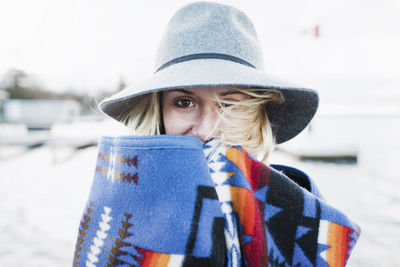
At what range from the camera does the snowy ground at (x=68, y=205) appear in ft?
9.56

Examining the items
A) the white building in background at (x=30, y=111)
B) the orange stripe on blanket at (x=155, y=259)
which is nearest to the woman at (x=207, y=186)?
the orange stripe on blanket at (x=155, y=259)

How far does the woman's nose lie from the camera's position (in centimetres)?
98

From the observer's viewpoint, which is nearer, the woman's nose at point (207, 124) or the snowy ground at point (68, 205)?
the woman's nose at point (207, 124)

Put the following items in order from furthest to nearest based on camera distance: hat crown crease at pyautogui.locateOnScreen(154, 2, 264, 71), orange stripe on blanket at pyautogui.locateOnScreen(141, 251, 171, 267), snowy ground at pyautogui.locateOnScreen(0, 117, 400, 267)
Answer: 1. snowy ground at pyautogui.locateOnScreen(0, 117, 400, 267)
2. hat crown crease at pyautogui.locateOnScreen(154, 2, 264, 71)
3. orange stripe on blanket at pyautogui.locateOnScreen(141, 251, 171, 267)

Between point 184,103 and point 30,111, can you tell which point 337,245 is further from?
point 30,111

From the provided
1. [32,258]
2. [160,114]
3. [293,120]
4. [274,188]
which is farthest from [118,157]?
[32,258]

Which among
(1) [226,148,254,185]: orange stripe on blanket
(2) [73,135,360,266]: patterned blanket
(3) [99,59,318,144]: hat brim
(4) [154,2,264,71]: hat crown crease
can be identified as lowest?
(2) [73,135,360,266]: patterned blanket

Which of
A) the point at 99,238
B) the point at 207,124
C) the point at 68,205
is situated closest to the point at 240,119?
the point at 207,124

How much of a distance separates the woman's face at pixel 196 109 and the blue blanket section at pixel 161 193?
0.22 m

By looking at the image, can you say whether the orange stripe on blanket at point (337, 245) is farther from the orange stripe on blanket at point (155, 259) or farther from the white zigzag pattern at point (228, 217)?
the orange stripe on blanket at point (155, 259)

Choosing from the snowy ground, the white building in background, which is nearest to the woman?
the snowy ground

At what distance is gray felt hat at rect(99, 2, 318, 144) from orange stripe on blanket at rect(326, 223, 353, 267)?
451mm

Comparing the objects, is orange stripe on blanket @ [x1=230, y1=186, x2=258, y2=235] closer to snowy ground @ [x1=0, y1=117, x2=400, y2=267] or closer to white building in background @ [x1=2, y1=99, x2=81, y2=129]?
snowy ground @ [x1=0, y1=117, x2=400, y2=267]

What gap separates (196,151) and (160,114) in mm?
464
